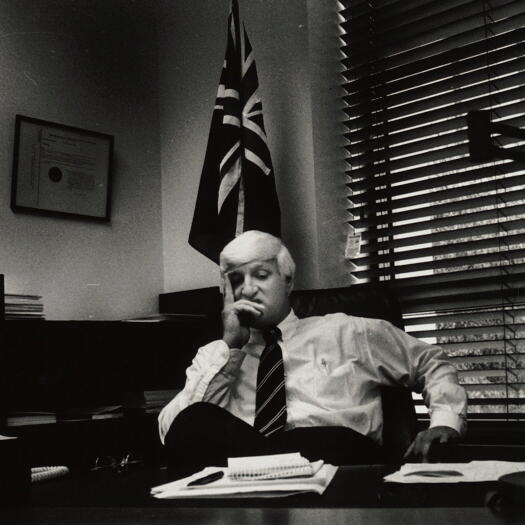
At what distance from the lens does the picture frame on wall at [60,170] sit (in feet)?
9.73

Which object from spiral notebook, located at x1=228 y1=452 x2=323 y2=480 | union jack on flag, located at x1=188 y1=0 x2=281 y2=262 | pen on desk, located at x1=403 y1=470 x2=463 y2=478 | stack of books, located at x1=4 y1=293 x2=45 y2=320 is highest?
union jack on flag, located at x1=188 y1=0 x2=281 y2=262

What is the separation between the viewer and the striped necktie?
6.79ft

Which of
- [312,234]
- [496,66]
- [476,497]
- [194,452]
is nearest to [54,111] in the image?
[312,234]

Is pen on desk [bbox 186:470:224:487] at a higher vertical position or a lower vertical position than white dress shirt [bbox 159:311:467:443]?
lower

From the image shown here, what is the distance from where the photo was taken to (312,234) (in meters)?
2.86

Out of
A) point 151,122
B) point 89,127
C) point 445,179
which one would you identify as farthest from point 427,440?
point 151,122

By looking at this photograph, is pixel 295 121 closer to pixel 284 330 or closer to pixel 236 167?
pixel 236 167

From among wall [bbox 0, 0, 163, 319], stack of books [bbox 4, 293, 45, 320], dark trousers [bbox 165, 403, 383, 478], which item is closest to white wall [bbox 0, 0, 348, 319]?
wall [bbox 0, 0, 163, 319]

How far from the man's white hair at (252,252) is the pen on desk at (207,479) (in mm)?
1059

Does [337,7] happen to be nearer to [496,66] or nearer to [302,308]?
[496,66]

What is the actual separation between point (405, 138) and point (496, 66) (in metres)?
0.41

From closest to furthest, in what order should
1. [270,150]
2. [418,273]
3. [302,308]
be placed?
1. [302,308]
2. [418,273]
3. [270,150]

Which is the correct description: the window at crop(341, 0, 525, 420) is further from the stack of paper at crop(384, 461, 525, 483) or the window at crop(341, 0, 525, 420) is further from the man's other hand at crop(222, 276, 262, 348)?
the stack of paper at crop(384, 461, 525, 483)

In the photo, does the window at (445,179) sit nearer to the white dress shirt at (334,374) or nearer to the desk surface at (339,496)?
the white dress shirt at (334,374)
